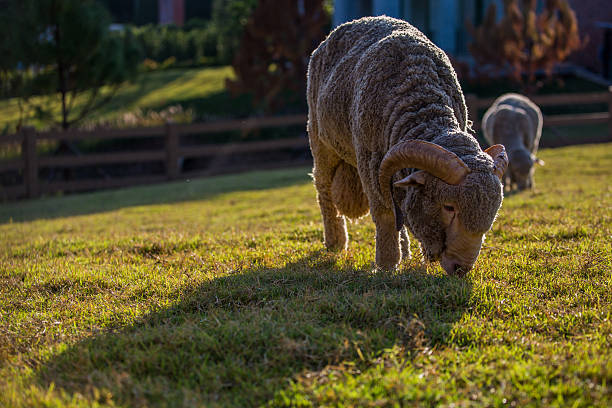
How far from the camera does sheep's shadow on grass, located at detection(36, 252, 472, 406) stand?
320cm

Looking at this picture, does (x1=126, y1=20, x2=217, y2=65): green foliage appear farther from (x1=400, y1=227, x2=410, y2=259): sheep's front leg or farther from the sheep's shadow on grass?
the sheep's shadow on grass

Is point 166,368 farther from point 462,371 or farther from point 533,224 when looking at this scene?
point 533,224

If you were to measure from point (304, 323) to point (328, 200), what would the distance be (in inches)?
115

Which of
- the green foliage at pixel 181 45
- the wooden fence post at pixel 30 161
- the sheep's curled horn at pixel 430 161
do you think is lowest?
the wooden fence post at pixel 30 161

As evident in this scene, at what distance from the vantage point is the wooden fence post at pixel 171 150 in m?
16.8

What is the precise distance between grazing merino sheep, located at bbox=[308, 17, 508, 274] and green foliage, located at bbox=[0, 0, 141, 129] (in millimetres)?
13608

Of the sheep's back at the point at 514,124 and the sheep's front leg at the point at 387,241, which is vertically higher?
the sheep's back at the point at 514,124

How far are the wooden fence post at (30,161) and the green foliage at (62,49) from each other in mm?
2985

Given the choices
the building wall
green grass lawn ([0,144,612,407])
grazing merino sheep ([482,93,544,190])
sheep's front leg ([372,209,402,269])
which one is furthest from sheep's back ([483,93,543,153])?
the building wall

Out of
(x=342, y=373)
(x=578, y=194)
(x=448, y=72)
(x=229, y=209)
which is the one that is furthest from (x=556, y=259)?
(x=229, y=209)

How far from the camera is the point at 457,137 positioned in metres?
4.58

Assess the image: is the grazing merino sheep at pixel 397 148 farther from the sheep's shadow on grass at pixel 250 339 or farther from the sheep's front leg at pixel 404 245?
the sheep's shadow on grass at pixel 250 339

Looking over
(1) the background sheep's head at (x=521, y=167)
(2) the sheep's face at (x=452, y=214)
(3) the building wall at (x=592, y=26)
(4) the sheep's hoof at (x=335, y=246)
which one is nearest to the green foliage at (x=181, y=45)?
(3) the building wall at (x=592, y=26)

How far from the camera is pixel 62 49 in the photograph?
1814 centimetres
